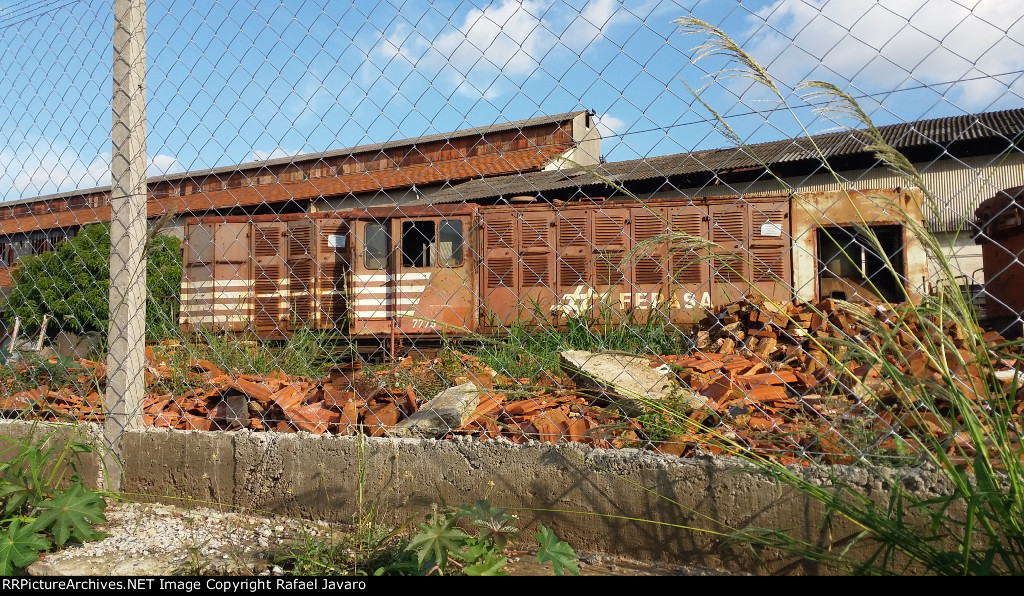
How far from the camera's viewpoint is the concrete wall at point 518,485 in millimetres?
1783

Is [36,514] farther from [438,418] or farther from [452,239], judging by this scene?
[452,239]

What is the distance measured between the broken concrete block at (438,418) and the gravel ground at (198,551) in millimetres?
443

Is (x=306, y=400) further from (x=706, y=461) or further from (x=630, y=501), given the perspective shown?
(x=706, y=461)

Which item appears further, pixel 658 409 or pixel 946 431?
pixel 658 409

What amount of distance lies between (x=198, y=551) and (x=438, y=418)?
35.2 inches

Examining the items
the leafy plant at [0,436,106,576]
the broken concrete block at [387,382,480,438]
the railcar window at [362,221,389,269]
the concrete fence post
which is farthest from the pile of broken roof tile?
the railcar window at [362,221,389,269]

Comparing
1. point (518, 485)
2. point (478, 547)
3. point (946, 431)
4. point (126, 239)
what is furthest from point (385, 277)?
point (946, 431)

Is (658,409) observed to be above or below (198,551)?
above

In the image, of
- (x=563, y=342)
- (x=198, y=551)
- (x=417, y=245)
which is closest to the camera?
(x=198, y=551)

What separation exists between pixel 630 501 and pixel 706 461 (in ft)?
0.85

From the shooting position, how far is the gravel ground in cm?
185

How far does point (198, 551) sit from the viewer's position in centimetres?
202

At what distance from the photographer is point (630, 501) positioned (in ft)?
6.28

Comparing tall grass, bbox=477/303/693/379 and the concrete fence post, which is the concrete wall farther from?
tall grass, bbox=477/303/693/379
